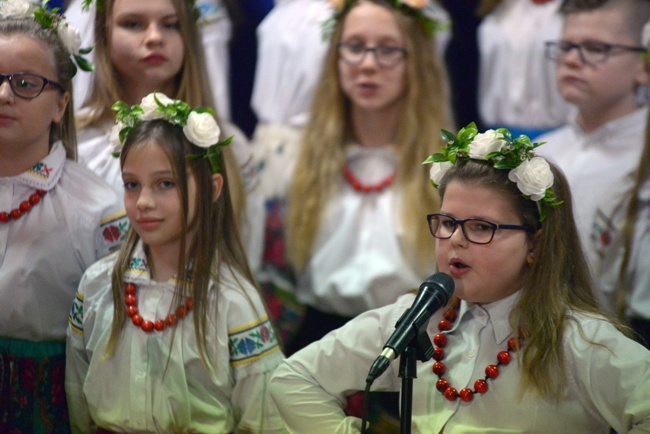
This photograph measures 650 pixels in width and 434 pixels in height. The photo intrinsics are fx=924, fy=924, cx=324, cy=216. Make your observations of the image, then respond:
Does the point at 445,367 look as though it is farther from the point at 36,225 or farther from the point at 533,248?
the point at 36,225

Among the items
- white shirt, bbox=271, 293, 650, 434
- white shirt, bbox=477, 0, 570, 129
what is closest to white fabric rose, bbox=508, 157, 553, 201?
white shirt, bbox=271, 293, 650, 434

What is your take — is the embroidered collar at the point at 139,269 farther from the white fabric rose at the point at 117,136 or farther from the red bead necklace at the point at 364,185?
the red bead necklace at the point at 364,185

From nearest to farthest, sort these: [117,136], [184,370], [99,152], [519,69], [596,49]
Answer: [184,370] < [117,136] < [99,152] < [596,49] < [519,69]

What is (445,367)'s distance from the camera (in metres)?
2.45

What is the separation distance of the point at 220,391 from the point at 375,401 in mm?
861

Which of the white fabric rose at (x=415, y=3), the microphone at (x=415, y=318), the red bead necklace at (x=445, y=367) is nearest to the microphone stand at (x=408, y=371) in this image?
the microphone at (x=415, y=318)

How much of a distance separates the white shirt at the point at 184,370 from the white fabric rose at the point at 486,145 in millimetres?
807

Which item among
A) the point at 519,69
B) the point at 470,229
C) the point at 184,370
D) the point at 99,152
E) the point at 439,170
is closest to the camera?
the point at 470,229

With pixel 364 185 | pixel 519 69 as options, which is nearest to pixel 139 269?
pixel 364 185

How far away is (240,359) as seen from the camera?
2.68 m

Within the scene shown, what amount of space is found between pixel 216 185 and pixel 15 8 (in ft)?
2.81

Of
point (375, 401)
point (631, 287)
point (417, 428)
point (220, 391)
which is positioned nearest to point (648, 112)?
point (631, 287)

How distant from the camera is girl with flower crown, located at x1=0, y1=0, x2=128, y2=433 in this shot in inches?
111

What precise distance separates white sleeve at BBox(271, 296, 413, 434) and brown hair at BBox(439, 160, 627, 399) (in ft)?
1.14
